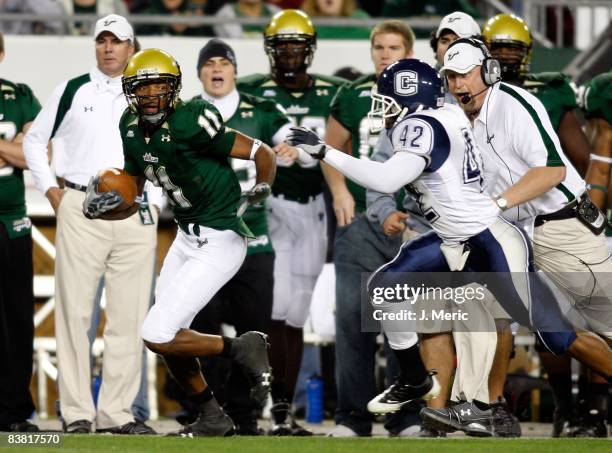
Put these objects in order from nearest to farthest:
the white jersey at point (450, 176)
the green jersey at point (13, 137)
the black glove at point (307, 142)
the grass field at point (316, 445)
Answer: the grass field at point (316, 445) → the black glove at point (307, 142) → the white jersey at point (450, 176) → the green jersey at point (13, 137)

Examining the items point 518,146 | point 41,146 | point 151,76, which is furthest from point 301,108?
point 518,146

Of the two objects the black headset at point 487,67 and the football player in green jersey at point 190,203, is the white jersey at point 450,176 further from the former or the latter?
the football player in green jersey at point 190,203

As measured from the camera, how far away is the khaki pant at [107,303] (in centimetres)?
797

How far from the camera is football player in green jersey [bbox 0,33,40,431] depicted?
8.10 meters

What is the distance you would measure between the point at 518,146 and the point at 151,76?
1826 millimetres

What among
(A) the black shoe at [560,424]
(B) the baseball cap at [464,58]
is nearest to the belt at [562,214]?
(B) the baseball cap at [464,58]

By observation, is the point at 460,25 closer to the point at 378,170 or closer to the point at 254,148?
the point at 254,148

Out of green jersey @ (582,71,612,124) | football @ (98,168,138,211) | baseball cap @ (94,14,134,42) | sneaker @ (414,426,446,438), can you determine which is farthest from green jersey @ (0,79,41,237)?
green jersey @ (582,71,612,124)

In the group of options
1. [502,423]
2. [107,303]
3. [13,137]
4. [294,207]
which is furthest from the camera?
[294,207]

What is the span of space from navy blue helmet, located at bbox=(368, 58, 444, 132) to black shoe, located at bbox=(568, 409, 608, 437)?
209 centimetres

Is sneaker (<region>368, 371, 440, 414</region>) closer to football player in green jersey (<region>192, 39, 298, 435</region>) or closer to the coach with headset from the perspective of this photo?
the coach with headset

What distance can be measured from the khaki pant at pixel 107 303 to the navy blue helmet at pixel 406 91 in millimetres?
1737

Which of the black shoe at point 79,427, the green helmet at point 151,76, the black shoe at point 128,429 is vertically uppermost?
the green helmet at point 151,76

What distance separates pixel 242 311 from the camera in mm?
8281
